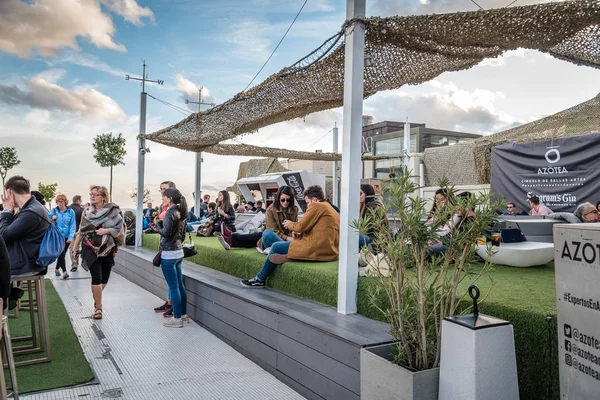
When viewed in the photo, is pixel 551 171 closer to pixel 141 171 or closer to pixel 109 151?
pixel 141 171

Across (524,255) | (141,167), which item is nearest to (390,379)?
(524,255)

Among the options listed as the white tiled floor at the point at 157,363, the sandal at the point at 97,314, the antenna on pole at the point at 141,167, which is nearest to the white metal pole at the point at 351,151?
the white tiled floor at the point at 157,363

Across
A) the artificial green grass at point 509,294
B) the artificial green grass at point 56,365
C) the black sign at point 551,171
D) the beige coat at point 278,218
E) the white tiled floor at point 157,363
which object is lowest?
the white tiled floor at point 157,363

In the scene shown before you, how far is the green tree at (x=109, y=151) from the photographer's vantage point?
2553 cm

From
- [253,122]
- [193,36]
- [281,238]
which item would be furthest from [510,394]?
[193,36]

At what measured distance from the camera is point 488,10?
2859 mm

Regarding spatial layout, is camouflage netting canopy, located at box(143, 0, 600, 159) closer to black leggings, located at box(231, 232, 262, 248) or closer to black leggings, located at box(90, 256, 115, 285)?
black leggings, located at box(231, 232, 262, 248)

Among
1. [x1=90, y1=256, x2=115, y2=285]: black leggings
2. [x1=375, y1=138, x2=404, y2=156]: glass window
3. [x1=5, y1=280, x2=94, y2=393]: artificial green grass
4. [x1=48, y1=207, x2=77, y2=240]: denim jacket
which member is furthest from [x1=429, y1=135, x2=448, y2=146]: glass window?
[x1=5, y1=280, x2=94, y2=393]: artificial green grass

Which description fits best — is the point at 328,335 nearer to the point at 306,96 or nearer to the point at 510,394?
the point at 510,394

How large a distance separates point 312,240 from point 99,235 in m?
2.27

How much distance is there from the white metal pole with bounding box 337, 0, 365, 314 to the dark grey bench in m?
0.25

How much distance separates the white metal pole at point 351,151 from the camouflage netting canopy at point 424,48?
13 cm

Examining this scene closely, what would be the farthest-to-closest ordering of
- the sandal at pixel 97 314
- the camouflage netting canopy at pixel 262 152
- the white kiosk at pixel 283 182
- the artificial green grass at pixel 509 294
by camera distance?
the white kiosk at pixel 283 182 < the camouflage netting canopy at pixel 262 152 < the sandal at pixel 97 314 < the artificial green grass at pixel 509 294

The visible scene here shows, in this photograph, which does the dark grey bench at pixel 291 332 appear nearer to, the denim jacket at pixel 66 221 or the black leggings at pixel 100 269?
the black leggings at pixel 100 269
